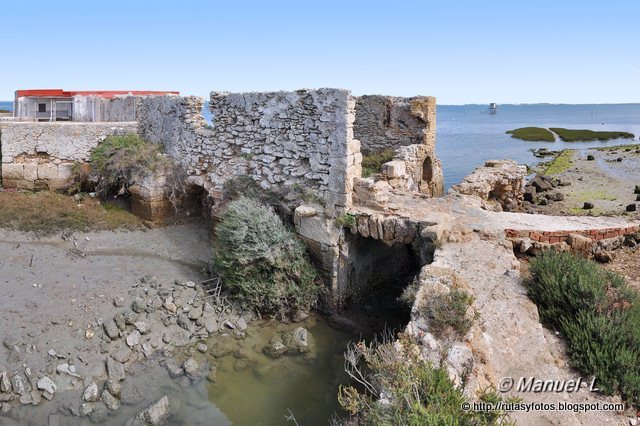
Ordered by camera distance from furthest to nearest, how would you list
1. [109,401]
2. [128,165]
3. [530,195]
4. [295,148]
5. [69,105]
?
[530,195]
[69,105]
[128,165]
[295,148]
[109,401]

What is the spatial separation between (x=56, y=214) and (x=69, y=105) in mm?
6814

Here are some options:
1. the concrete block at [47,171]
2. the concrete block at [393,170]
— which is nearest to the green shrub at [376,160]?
the concrete block at [393,170]

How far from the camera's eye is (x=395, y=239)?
959 cm

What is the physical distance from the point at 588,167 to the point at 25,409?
2938 centimetres

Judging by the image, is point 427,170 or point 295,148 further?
point 427,170

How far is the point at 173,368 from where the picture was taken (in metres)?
8.34

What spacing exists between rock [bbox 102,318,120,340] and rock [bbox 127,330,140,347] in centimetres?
22

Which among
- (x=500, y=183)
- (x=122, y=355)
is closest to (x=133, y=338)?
(x=122, y=355)

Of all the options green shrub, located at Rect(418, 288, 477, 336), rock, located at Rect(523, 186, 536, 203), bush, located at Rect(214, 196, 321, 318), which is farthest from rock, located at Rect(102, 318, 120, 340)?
rock, located at Rect(523, 186, 536, 203)

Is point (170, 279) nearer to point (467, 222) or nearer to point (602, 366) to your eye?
point (467, 222)

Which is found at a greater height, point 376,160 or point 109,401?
point 376,160

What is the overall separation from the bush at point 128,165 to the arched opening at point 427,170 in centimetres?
749

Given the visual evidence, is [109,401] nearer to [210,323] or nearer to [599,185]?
[210,323]

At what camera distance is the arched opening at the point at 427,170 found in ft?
51.8
